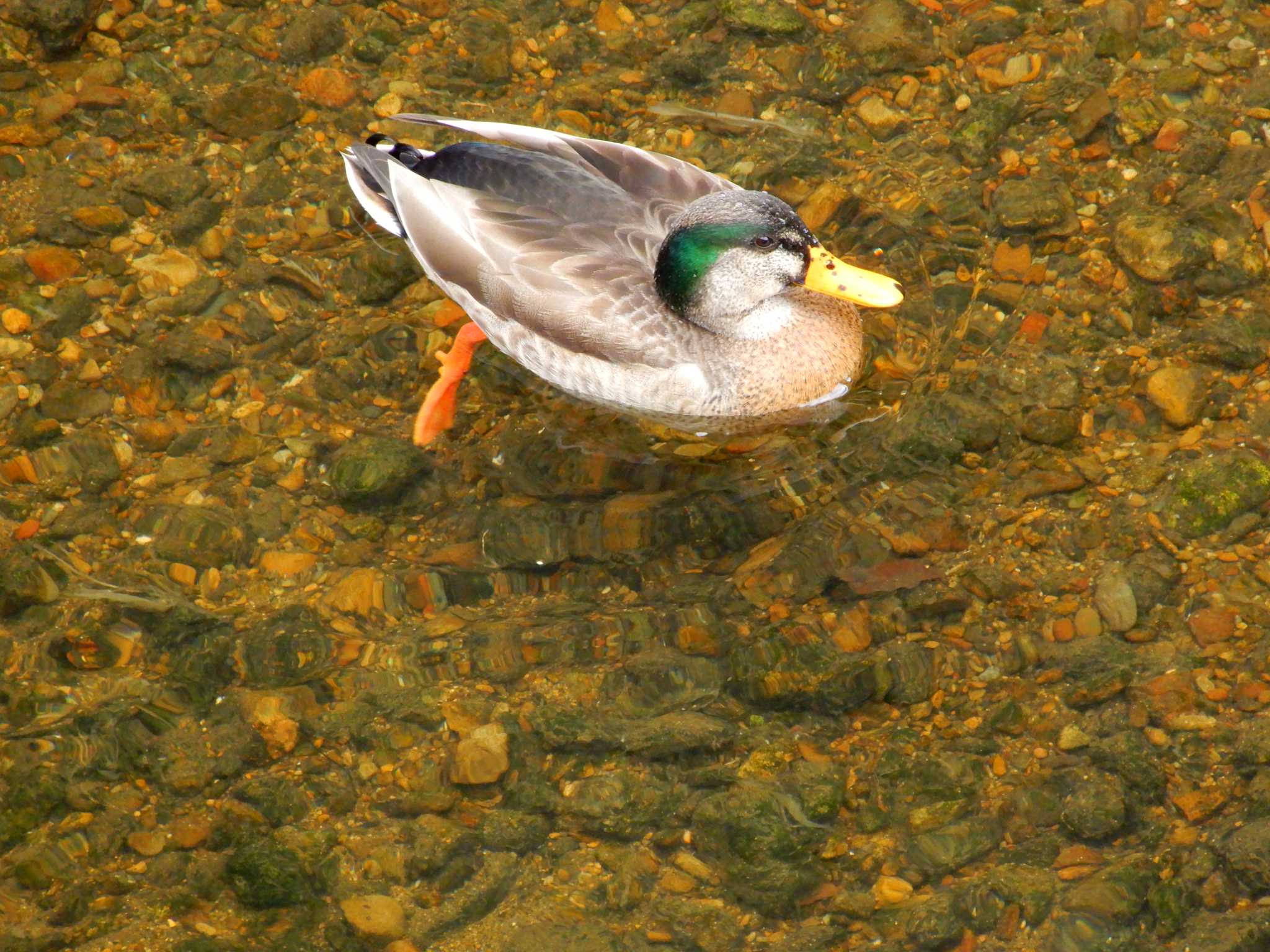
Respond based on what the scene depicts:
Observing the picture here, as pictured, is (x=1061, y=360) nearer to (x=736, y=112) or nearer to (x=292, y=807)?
(x=736, y=112)

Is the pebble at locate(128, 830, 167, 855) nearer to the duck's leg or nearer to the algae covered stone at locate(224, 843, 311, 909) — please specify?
the algae covered stone at locate(224, 843, 311, 909)

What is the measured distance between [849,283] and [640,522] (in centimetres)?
133

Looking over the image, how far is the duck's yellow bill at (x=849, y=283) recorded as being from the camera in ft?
17.6

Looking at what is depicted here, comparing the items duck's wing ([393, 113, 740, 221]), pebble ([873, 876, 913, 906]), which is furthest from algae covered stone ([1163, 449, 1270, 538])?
duck's wing ([393, 113, 740, 221])

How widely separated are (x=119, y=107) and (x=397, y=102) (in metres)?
1.48

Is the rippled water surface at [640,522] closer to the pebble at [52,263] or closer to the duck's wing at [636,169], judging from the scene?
the pebble at [52,263]

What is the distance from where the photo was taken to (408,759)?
16.1ft

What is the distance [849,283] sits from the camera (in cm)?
538

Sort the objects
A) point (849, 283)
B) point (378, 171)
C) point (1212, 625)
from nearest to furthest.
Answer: point (1212, 625) → point (849, 283) → point (378, 171)

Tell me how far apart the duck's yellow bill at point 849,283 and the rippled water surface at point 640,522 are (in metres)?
0.59

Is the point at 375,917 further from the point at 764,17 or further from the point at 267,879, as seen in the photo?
the point at 764,17

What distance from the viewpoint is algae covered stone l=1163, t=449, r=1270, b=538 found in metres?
5.23

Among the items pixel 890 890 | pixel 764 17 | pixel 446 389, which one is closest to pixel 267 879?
pixel 890 890

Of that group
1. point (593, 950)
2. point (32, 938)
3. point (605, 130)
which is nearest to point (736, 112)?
point (605, 130)
